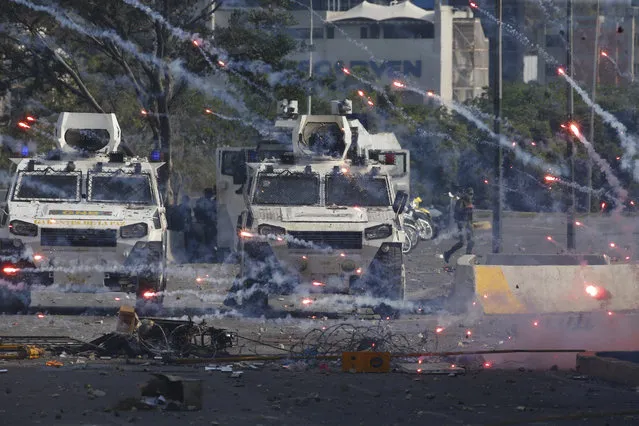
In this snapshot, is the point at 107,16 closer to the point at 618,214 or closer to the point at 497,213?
the point at 497,213

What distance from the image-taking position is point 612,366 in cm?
1353

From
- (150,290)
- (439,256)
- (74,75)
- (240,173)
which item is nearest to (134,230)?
(150,290)

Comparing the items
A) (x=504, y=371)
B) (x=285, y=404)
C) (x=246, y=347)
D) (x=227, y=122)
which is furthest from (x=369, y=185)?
(x=227, y=122)

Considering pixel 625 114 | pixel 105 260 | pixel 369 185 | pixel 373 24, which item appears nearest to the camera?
pixel 105 260

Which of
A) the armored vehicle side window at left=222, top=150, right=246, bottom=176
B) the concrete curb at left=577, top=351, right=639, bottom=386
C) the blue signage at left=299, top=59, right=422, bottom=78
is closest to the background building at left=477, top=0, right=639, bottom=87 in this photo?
the blue signage at left=299, top=59, right=422, bottom=78

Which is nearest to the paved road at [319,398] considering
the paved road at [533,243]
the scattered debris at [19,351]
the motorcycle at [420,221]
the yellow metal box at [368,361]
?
the yellow metal box at [368,361]

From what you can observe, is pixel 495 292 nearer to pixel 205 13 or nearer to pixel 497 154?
pixel 497 154

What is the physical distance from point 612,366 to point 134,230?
295 inches

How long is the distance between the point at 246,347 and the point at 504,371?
123 inches

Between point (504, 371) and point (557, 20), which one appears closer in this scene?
point (504, 371)

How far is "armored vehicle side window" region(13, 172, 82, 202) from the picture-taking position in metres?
19.3

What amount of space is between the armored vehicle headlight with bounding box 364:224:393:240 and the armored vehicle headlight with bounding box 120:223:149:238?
2.92 meters

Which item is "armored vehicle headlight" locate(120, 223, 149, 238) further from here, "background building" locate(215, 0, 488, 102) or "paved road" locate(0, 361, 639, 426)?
"background building" locate(215, 0, 488, 102)

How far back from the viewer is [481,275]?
1938cm
